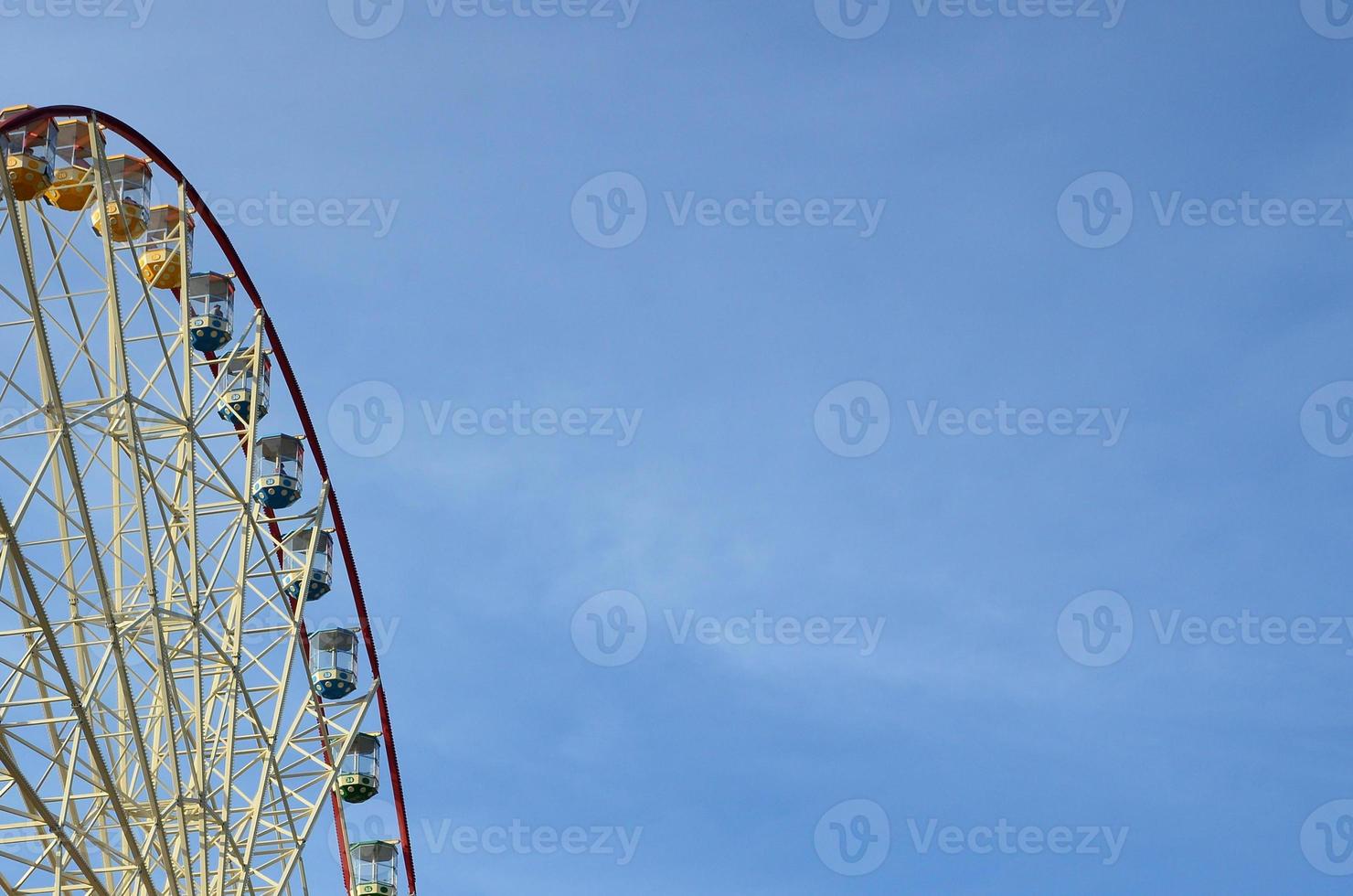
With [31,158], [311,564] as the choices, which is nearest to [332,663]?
[311,564]

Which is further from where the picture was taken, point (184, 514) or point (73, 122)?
point (184, 514)

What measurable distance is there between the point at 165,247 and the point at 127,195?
6.53 feet

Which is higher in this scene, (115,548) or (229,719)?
(115,548)

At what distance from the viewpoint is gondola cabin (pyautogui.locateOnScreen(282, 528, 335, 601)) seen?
4094 cm

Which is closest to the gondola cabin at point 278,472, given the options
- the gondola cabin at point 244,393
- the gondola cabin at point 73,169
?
the gondola cabin at point 244,393

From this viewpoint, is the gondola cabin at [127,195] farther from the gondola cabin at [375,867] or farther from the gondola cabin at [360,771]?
the gondola cabin at [375,867]

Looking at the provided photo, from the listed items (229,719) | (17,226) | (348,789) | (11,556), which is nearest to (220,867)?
(229,719)

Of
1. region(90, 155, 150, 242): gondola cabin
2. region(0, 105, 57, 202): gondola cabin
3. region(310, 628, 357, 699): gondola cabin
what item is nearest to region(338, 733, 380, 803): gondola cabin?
region(310, 628, 357, 699): gondola cabin

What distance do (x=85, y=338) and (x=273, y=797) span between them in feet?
33.2

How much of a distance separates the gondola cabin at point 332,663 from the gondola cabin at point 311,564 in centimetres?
100

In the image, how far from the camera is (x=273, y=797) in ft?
124

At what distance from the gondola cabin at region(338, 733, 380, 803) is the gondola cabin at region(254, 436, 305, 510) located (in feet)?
18.8

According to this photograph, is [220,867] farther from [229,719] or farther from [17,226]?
[17,226]

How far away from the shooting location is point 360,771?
1622 inches
